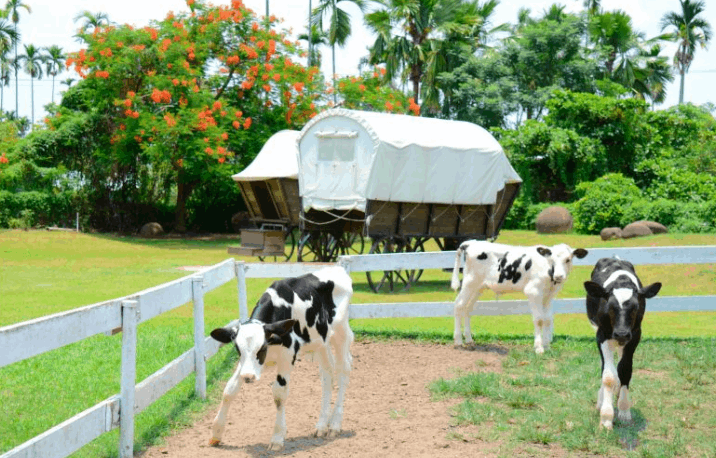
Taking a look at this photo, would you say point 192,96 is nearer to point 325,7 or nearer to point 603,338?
point 325,7

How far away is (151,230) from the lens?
35312 millimetres

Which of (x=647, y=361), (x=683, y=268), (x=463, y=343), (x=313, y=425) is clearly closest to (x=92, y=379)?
(x=313, y=425)

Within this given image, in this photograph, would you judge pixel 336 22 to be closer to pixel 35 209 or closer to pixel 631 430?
pixel 35 209

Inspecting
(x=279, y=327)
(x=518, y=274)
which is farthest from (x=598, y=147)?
(x=279, y=327)

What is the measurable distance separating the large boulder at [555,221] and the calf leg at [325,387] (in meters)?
25.8

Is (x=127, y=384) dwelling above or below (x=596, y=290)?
below

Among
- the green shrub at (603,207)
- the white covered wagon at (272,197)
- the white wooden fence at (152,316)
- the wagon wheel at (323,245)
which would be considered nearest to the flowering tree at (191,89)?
the white covered wagon at (272,197)

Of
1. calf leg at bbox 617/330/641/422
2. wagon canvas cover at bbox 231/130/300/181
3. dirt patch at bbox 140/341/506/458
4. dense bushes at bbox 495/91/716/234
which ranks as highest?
dense bushes at bbox 495/91/716/234

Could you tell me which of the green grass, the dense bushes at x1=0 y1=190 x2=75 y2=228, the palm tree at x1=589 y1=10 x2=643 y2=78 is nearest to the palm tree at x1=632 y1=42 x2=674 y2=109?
the palm tree at x1=589 y1=10 x2=643 y2=78

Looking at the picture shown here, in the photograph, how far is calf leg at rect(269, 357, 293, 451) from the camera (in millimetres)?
5996

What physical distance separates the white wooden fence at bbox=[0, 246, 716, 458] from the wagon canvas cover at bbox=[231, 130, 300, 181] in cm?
1122

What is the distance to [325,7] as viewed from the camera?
4462cm

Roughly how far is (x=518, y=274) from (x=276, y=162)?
13.6 metres

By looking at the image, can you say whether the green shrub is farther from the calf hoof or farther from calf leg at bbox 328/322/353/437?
calf leg at bbox 328/322/353/437
